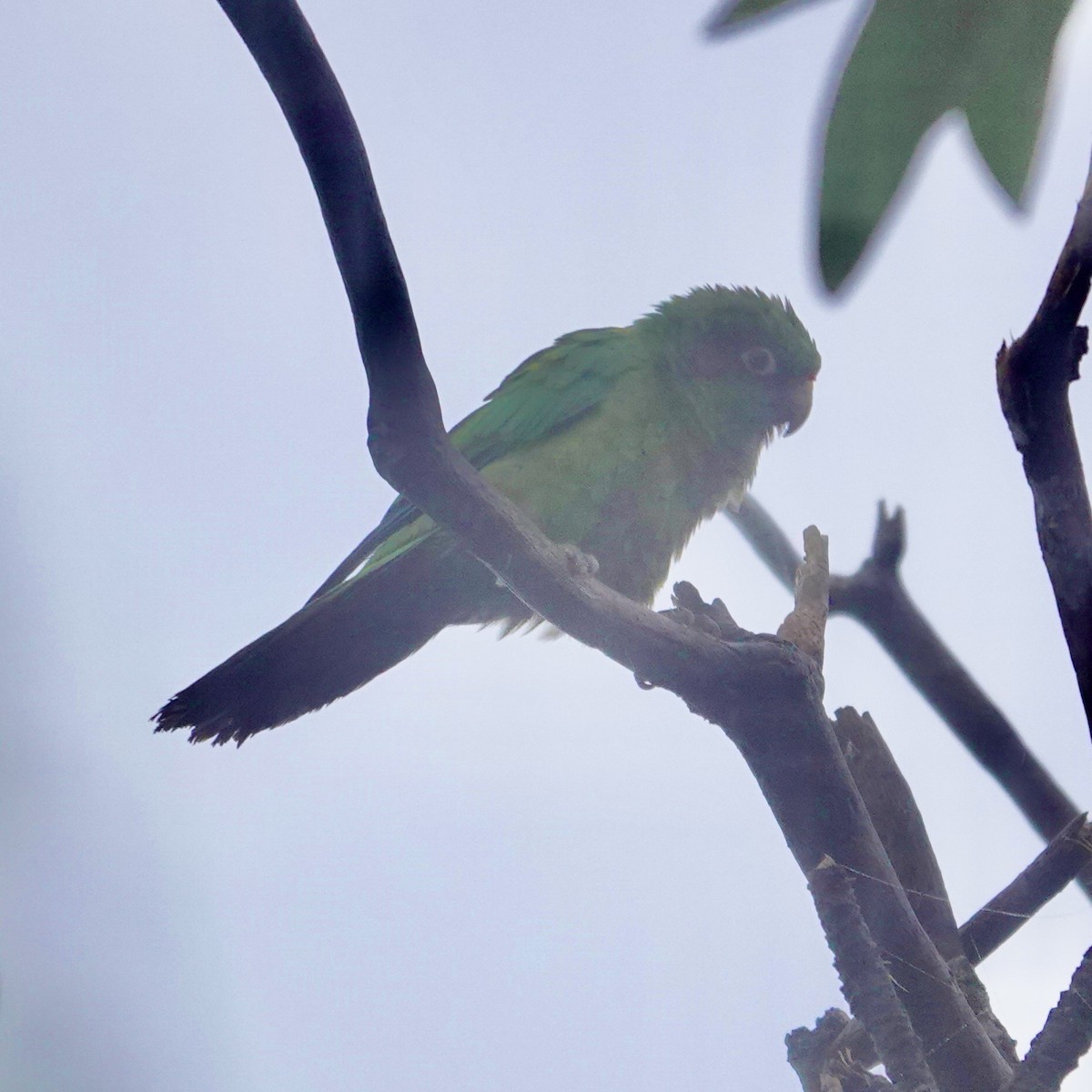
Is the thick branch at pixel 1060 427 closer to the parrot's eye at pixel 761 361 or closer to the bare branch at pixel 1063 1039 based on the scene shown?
the bare branch at pixel 1063 1039

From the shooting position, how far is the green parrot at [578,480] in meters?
3.47

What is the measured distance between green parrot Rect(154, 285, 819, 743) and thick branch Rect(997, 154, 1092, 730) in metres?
2.22

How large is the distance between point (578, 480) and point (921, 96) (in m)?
2.31

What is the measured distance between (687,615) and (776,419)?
182cm

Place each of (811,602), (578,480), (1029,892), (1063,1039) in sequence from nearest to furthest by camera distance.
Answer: (1063,1039) → (1029,892) → (811,602) → (578,480)

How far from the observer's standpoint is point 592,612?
8.07ft

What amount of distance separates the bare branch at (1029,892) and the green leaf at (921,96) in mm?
1512

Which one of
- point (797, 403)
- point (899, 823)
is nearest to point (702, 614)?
point (899, 823)

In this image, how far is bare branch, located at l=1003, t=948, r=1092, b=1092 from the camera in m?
1.76

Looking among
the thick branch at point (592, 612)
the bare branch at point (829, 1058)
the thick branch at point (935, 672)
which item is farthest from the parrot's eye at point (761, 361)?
the bare branch at point (829, 1058)

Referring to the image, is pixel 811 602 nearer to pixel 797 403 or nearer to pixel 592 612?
pixel 592 612

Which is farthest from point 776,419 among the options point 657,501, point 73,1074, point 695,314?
point 73,1074

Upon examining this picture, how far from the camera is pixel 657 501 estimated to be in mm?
3854

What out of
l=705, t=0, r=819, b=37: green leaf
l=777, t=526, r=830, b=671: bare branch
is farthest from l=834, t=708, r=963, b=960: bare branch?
l=705, t=0, r=819, b=37: green leaf
